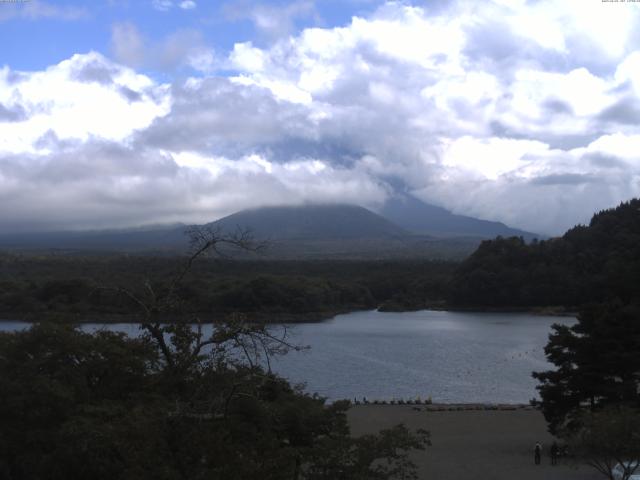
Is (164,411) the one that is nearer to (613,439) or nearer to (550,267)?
(613,439)

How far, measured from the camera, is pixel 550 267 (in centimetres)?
5709

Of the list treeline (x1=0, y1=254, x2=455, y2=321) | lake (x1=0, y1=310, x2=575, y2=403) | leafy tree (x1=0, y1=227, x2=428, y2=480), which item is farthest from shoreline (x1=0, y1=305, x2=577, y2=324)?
leafy tree (x1=0, y1=227, x2=428, y2=480)

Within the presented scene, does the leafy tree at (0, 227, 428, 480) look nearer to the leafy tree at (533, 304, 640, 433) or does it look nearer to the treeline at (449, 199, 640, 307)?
the leafy tree at (533, 304, 640, 433)

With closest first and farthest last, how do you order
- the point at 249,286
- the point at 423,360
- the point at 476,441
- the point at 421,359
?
1. the point at 476,441
2. the point at 423,360
3. the point at 421,359
4. the point at 249,286

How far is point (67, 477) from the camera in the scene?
700cm

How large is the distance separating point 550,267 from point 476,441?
145 feet

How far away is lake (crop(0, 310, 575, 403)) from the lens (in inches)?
955

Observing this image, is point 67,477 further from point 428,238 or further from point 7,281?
point 428,238

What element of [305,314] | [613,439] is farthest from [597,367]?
[305,314]

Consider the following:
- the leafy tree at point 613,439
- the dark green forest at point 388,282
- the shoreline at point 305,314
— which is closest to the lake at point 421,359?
the shoreline at point 305,314

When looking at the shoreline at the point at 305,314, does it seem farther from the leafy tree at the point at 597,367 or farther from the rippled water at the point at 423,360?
the leafy tree at the point at 597,367

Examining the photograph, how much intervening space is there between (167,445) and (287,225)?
161155mm

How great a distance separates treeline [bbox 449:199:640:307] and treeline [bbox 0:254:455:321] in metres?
4.65

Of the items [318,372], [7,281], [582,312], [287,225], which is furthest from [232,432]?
[287,225]
